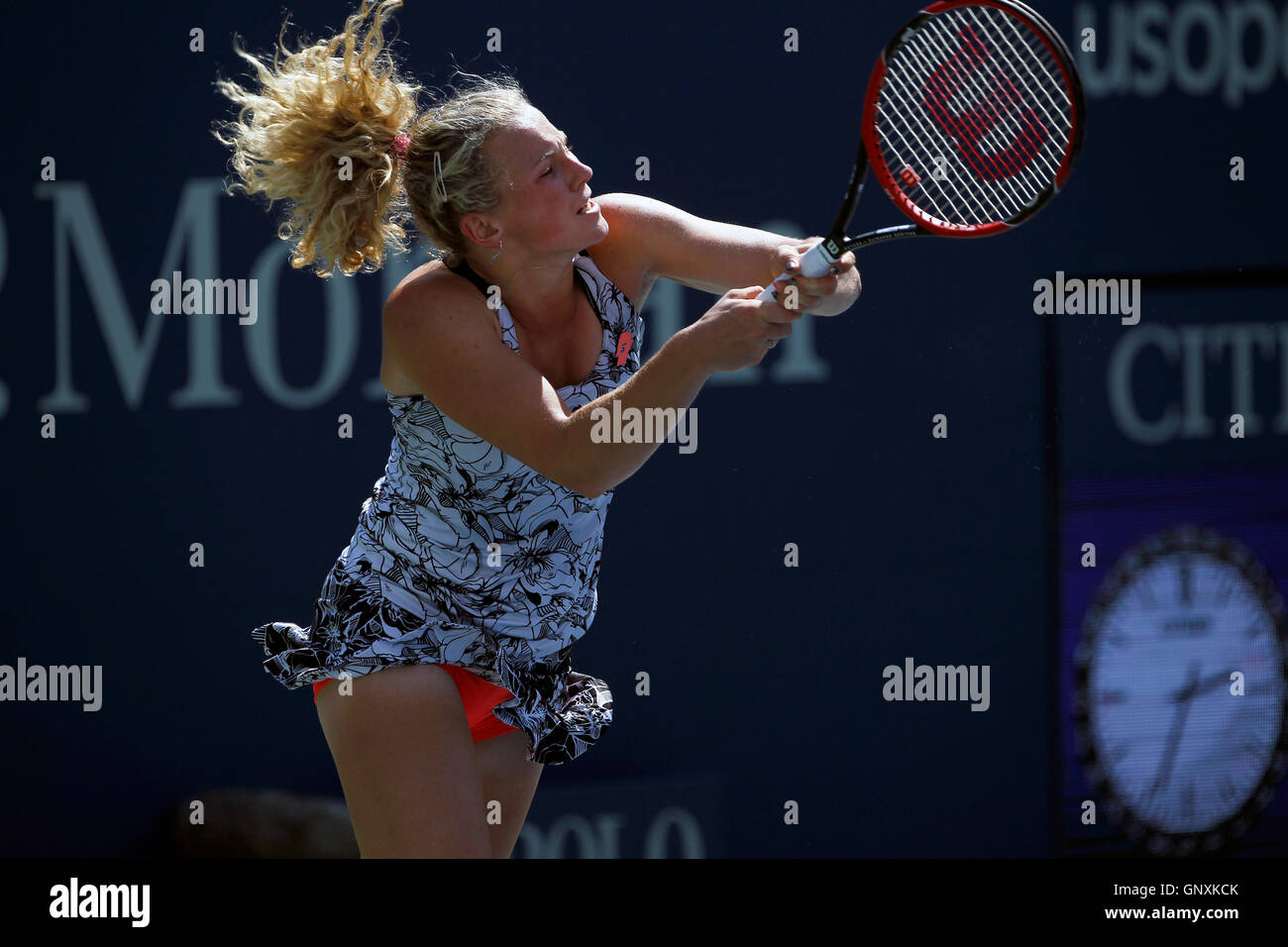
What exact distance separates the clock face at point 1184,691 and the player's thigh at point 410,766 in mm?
1900

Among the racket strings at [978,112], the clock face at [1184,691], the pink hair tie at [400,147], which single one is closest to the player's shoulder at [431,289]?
the pink hair tie at [400,147]

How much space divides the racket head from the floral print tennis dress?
0.50 metres

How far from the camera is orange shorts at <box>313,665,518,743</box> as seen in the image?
232cm

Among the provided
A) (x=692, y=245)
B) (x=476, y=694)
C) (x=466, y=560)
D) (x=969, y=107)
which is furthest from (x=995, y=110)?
(x=476, y=694)

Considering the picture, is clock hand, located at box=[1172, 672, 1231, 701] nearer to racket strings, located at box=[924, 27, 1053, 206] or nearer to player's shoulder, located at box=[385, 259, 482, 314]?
racket strings, located at box=[924, 27, 1053, 206]

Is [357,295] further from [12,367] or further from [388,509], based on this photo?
[388,509]

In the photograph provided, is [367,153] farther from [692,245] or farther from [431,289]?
[692,245]

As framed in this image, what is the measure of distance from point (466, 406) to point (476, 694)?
465 millimetres

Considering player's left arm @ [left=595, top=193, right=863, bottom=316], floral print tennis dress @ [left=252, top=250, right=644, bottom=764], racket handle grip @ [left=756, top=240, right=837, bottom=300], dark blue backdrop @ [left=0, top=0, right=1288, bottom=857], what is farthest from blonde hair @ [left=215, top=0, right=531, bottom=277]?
dark blue backdrop @ [left=0, top=0, right=1288, bottom=857]

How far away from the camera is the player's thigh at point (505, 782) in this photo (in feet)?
7.95

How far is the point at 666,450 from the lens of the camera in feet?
11.8

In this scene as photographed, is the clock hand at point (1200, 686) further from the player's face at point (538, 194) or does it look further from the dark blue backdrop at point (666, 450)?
the player's face at point (538, 194)

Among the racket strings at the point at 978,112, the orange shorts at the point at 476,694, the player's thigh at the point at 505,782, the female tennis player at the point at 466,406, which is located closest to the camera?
the female tennis player at the point at 466,406
